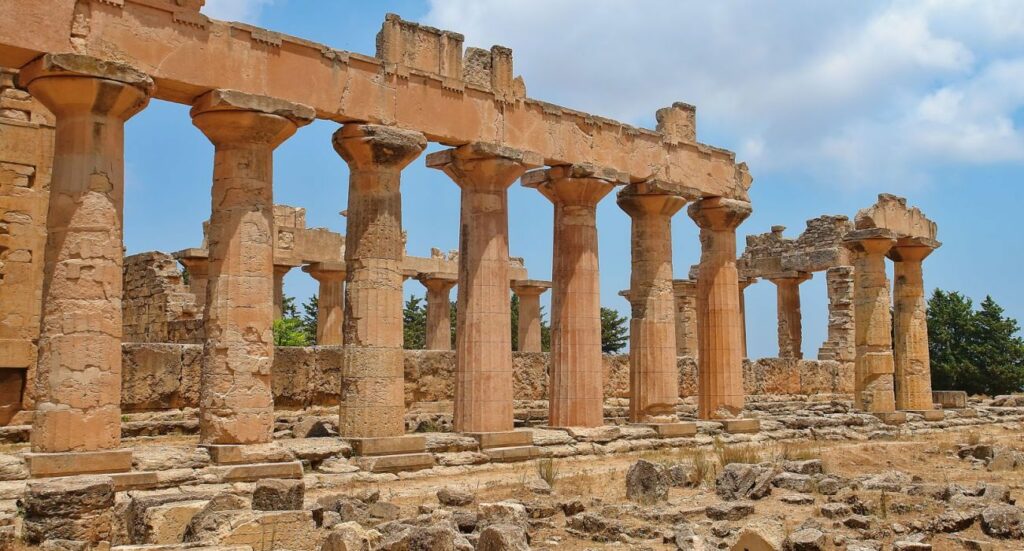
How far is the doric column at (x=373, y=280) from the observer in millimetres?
15375

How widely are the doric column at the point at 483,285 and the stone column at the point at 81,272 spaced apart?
226 inches

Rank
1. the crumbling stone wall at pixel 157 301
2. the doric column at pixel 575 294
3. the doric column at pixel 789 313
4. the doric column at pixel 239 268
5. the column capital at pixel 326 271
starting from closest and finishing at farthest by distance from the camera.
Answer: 1. the doric column at pixel 239 268
2. the doric column at pixel 575 294
3. the crumbling stone wall at pixel 157 301
4. the column capital at pixel 326 271
5. the doric column at pixel 789 313

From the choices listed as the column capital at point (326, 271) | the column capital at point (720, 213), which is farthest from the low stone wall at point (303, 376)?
the column capital at point (326, 271)

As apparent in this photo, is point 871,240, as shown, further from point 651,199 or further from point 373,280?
point 373,280

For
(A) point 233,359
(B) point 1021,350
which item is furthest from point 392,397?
(B) point 1021,350

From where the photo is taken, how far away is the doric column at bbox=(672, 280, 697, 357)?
35.8 m

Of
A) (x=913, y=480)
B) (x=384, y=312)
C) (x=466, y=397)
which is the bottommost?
(x=913, y=480)

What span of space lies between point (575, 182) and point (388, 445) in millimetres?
6049

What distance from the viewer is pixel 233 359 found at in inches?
543

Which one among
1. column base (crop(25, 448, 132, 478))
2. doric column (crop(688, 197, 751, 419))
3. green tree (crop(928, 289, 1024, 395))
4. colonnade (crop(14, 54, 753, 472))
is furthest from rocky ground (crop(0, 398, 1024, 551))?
green tree (crop(928, 289, 1024, 395))

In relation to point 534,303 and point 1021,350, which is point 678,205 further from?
point 1021,350

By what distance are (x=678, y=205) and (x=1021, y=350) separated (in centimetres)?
2742

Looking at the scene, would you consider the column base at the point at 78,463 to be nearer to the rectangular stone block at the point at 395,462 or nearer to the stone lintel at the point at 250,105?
the rectangular stone block at the point at 395,462

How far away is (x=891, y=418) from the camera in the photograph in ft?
81.0
